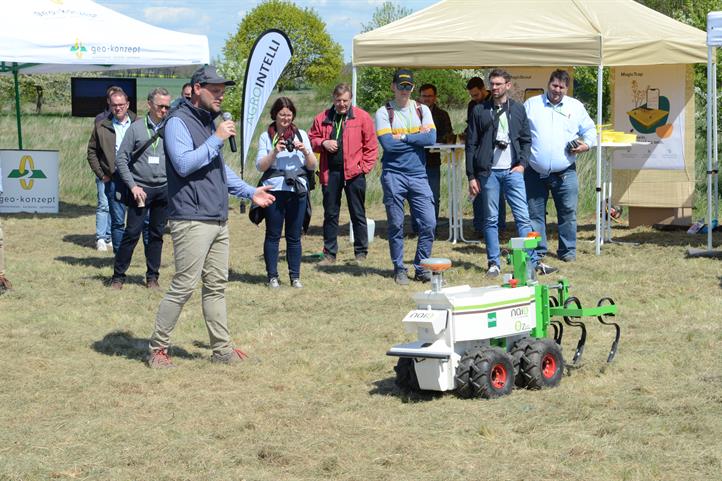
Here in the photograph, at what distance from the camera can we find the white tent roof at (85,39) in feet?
48.6

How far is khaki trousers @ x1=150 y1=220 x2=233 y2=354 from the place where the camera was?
7.03m

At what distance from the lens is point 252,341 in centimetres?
819

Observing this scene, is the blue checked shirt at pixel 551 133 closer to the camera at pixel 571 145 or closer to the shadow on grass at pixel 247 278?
the camera at pixel 571 145

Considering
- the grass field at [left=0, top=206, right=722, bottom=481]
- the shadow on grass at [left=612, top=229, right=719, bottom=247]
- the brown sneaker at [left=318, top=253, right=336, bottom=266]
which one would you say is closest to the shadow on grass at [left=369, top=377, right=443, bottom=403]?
the grass field at [left=0, top=206, right=722, bottom=481]

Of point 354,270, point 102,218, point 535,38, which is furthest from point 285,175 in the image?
point 102,218

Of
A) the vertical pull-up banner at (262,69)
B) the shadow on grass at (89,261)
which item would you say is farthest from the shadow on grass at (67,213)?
the vertical pull-up banner at (262,69)

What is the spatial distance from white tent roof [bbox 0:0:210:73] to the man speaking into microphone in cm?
842

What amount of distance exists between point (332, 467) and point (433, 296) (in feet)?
4.59

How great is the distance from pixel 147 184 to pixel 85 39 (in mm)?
5838

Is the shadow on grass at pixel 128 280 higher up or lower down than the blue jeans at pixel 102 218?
lower down

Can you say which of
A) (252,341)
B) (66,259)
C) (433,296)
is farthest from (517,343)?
(66,259)

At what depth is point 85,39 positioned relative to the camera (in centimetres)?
1523

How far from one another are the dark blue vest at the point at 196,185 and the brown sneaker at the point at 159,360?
36.3 inches

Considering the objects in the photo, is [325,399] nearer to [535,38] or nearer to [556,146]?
[556,146]
